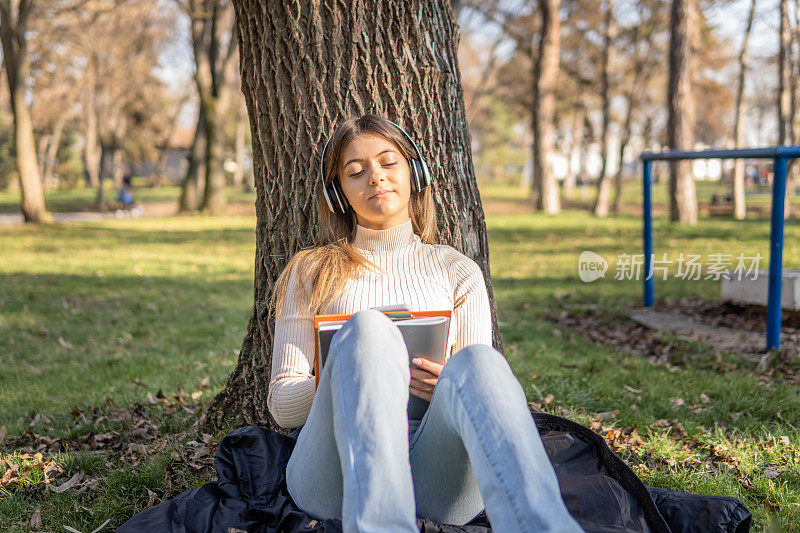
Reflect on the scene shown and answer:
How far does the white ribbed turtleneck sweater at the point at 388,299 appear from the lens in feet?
8.18

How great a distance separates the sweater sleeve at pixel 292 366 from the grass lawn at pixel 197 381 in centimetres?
81

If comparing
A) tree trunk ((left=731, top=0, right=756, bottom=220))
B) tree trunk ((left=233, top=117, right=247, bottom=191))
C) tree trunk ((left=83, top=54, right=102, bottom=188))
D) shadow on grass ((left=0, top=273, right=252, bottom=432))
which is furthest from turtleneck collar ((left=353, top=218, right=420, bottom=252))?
tree trunk ((left=233, top=117, right=247, bottom=191))

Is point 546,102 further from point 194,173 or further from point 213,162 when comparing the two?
point 194,173

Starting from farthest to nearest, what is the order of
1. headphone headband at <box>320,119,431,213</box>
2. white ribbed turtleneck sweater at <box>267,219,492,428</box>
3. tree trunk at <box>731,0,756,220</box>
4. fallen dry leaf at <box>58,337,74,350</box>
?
tree trunk at <box>731,0,756,220</box> < fallen dry leaf at <box>58,337,74,350</box> < headphone headband at <box>320,119,431,213</box> < white ribbed turtleneck sweater at <box>267,219,492,428</box>

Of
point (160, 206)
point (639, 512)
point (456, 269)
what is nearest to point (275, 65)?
point (456, 269)

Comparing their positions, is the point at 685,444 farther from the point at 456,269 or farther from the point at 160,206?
the point at 160,206

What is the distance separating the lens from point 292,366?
2504 millimetres

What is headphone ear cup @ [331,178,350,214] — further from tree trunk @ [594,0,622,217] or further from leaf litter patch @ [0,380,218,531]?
tree trunk @ [594,0,622,217]

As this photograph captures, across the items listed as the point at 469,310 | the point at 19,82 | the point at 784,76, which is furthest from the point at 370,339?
the point at 784,76

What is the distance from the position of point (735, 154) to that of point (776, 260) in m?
1.00

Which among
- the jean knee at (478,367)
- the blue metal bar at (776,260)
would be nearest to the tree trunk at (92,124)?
the blue metal bar at (776,260)

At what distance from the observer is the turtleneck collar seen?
276 cm

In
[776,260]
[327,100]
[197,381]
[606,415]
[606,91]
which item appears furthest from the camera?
[606,91]

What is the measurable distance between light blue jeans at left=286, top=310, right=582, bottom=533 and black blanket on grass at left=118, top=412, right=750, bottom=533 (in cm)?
12
